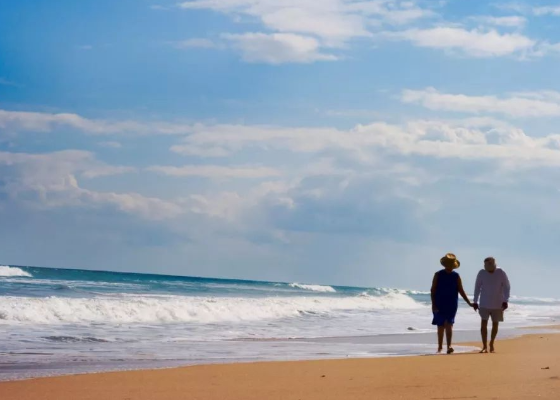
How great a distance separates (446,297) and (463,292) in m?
0.28

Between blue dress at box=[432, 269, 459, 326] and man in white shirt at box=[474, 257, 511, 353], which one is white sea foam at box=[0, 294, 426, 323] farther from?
man in white shirt at box=[474, 257, 511, 353]

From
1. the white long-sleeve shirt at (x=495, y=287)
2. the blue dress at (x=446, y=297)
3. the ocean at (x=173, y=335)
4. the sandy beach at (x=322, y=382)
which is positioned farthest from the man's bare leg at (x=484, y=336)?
the sandy beach at (x=322, y=382)

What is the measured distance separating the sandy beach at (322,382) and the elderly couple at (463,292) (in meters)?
2.03

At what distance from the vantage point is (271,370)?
8.77 metres

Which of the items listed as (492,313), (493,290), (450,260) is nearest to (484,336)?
(492,313)

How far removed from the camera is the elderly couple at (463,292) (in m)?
11.7

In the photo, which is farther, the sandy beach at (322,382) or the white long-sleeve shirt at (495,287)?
the white long-sleeve shirt at (495,287)

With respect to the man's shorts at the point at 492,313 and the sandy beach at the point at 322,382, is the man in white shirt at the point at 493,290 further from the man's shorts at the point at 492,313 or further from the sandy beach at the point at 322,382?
the sandy beach at the point at 322,382

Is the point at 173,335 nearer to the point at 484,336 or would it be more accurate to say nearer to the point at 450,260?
the point at 450,260

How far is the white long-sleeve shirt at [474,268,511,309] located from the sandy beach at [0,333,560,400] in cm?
204

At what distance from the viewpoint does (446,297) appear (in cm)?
1179

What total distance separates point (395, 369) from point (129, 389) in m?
2.99

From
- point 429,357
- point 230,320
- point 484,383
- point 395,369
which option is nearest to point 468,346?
point 429,357

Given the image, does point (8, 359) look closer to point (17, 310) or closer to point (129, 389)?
point (129, 389)
